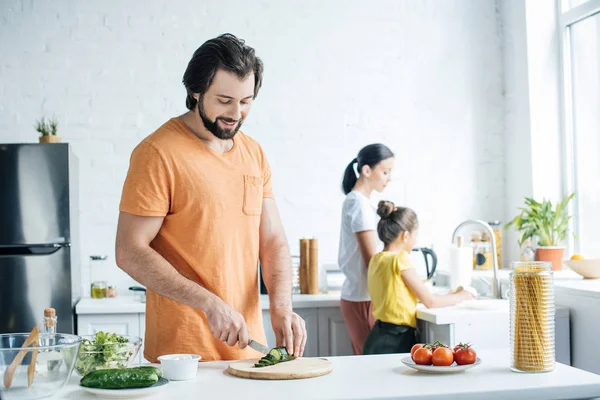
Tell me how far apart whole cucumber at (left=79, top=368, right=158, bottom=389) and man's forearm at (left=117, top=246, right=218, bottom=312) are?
29cm

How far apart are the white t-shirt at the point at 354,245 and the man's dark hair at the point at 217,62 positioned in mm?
1480

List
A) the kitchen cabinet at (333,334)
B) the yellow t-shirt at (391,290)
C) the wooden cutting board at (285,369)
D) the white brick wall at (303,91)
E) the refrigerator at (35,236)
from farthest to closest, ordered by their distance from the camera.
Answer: the white brick wall at (303,91) → the kitchen cabinet at (333,334) → the refrigerator at (35,236) → the yellow t-shirt at (391,290) → the wooden cutting board at (285,369)

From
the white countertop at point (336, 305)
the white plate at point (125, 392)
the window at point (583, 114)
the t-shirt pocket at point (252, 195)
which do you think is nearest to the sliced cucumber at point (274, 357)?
the white plate at point (125, 392)

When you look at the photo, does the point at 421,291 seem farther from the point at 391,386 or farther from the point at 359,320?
the point at 391,386

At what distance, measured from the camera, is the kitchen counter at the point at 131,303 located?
3670 millimetres

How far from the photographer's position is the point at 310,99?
4375mm

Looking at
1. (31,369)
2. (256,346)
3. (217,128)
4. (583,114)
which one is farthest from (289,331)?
(583,114)

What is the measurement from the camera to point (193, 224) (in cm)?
209

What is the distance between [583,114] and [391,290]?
5.54 feet

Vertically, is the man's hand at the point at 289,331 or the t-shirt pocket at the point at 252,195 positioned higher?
the t-shirt pocket at the point at 252,195

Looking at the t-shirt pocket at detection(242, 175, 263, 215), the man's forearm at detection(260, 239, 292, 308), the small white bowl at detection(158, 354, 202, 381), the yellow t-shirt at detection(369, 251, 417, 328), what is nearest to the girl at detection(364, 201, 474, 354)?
the yellow t-shirt at detection(369, 251, 417, 328)

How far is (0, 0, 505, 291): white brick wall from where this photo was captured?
412 centimetres

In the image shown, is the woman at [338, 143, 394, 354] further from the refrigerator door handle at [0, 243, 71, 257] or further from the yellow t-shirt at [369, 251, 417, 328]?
the refrigerator door handle at [0, 243, 71, 257]

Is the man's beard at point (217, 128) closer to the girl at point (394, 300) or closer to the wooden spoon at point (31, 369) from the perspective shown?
the wooden spoon at point (31, 369)
